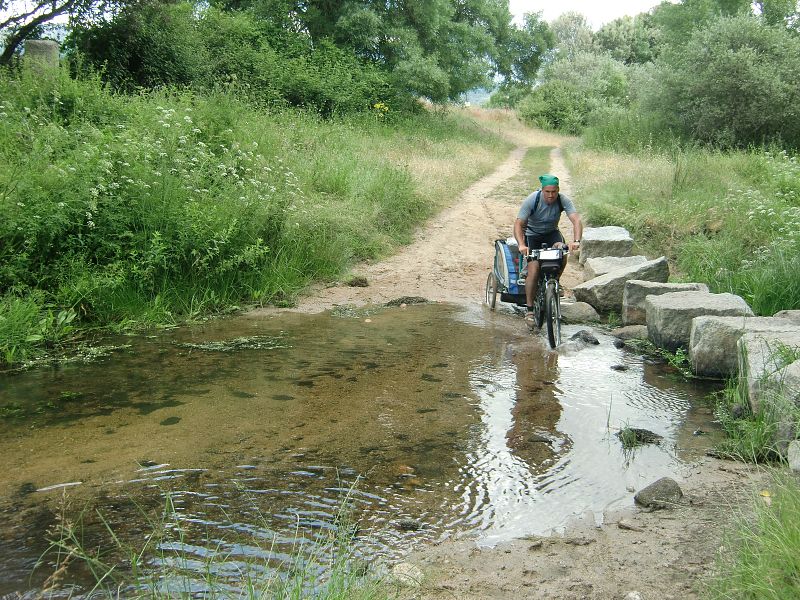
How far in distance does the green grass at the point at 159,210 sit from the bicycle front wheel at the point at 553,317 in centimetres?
395

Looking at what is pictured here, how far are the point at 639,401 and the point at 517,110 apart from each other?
40.1 metres

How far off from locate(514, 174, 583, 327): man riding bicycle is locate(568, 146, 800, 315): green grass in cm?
254

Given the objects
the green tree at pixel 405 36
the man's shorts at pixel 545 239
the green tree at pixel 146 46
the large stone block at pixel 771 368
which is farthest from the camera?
the green tree at pixel 405 36

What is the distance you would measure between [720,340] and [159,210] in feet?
23.4

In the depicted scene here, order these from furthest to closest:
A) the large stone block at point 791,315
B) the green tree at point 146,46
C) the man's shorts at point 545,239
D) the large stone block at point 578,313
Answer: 1. the green tree at point 146,46
2. the large stone block at point 578,313
3. the man's shorts at point 545,239
4. the large stone block at point 791,315

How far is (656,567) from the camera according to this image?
12.7ft

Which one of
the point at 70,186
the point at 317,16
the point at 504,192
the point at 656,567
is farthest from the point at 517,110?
the point at 656,567

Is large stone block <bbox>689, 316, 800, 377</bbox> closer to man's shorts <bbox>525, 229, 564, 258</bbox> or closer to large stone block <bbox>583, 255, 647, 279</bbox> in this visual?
man's shorts <bbox>525, 229, 564, 258</bbox>

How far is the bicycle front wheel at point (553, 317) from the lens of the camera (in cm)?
849

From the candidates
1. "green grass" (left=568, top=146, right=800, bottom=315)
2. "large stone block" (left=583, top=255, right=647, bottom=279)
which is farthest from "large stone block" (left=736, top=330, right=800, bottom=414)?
"large stone block" (left=583, top=255, right=647, bottom=279)

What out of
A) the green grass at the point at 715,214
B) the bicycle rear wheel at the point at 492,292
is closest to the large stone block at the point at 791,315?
the green grass at the point at 715,214

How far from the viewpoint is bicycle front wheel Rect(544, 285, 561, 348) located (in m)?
8.49

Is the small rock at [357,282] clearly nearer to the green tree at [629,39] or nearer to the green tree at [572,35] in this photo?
the green tree at [572,35]

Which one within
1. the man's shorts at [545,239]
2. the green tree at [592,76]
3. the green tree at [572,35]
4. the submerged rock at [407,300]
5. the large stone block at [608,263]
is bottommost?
the submerged rock at [407,300]
